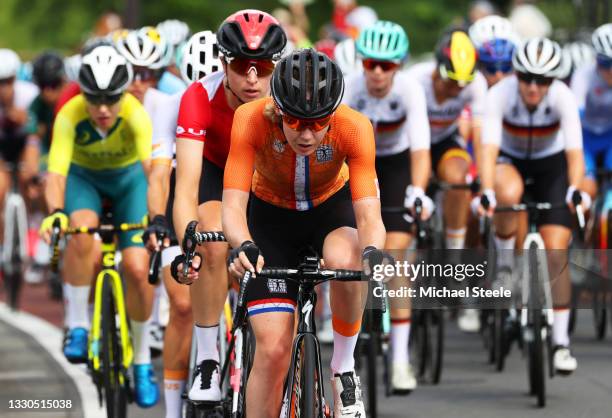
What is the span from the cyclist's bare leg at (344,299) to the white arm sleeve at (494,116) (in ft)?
12.1

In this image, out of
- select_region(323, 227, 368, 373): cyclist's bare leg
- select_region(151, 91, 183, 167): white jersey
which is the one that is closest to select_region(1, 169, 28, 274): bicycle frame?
select_region(151, 91, 183, 167): white jersey

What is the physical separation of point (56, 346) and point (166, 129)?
4480 mm

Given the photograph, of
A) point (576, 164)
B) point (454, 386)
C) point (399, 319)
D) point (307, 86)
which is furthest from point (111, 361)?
point (576, 164)

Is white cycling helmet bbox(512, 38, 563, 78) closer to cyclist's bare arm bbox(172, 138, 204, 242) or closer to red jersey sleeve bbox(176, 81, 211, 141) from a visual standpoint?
red jersey sleeve bbox(176, 81, 211, 141)

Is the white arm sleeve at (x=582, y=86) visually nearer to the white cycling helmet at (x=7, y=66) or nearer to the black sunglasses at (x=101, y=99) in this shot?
the black sunglasses at (x=101, y=99)

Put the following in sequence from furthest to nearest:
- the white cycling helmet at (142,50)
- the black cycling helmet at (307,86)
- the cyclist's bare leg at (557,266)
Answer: the white cycling helmet at (142,50) < the cyclist's bare leg at (557,266) < the black cycling helmet at (307,86)

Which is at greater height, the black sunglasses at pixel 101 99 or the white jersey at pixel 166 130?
the black sunglasses at pixel 101 99

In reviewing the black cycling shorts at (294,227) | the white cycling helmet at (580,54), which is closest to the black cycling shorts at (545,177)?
the black cycling shorts at (294,227)

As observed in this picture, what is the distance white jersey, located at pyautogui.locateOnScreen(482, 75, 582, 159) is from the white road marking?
3.07 m

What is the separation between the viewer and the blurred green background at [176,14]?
32.3 meters

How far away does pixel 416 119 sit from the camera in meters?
11.0

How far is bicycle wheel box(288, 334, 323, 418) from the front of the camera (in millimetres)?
7145

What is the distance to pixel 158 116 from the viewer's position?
9.34 m

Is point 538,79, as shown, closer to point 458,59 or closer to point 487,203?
point 487,203
